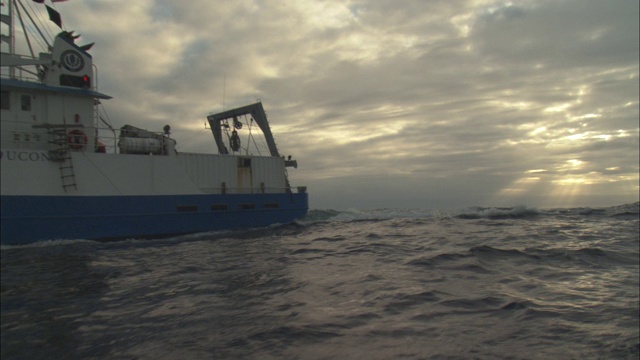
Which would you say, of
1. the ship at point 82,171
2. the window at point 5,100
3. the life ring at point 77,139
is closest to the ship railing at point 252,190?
the ship at point 82,171

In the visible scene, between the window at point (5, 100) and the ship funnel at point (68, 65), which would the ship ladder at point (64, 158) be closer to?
the window at point (5, 100)

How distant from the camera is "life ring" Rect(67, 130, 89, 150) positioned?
53.1 feet

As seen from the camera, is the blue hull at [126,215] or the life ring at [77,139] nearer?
the blue hull at [126,215]

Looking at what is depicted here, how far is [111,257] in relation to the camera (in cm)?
1193

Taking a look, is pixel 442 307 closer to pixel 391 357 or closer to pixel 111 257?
pixel 391 357

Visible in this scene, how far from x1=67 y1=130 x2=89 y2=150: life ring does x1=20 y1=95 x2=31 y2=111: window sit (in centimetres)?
205

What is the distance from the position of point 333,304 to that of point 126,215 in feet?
44.9

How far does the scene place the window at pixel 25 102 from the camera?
54.1 feet

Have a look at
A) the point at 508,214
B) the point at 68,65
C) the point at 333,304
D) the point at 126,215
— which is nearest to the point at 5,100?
the point at 68,65

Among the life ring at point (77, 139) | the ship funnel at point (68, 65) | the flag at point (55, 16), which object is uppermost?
the flag at point (55, 16)

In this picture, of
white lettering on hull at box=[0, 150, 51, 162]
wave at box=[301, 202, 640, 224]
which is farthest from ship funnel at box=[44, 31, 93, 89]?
wave at box=[301, 202, 640, 224]

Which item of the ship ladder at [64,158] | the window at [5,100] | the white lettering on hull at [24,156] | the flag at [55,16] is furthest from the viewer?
the flag at [55,16]

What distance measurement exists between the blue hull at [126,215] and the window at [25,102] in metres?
4.18

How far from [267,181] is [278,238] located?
7.26m
